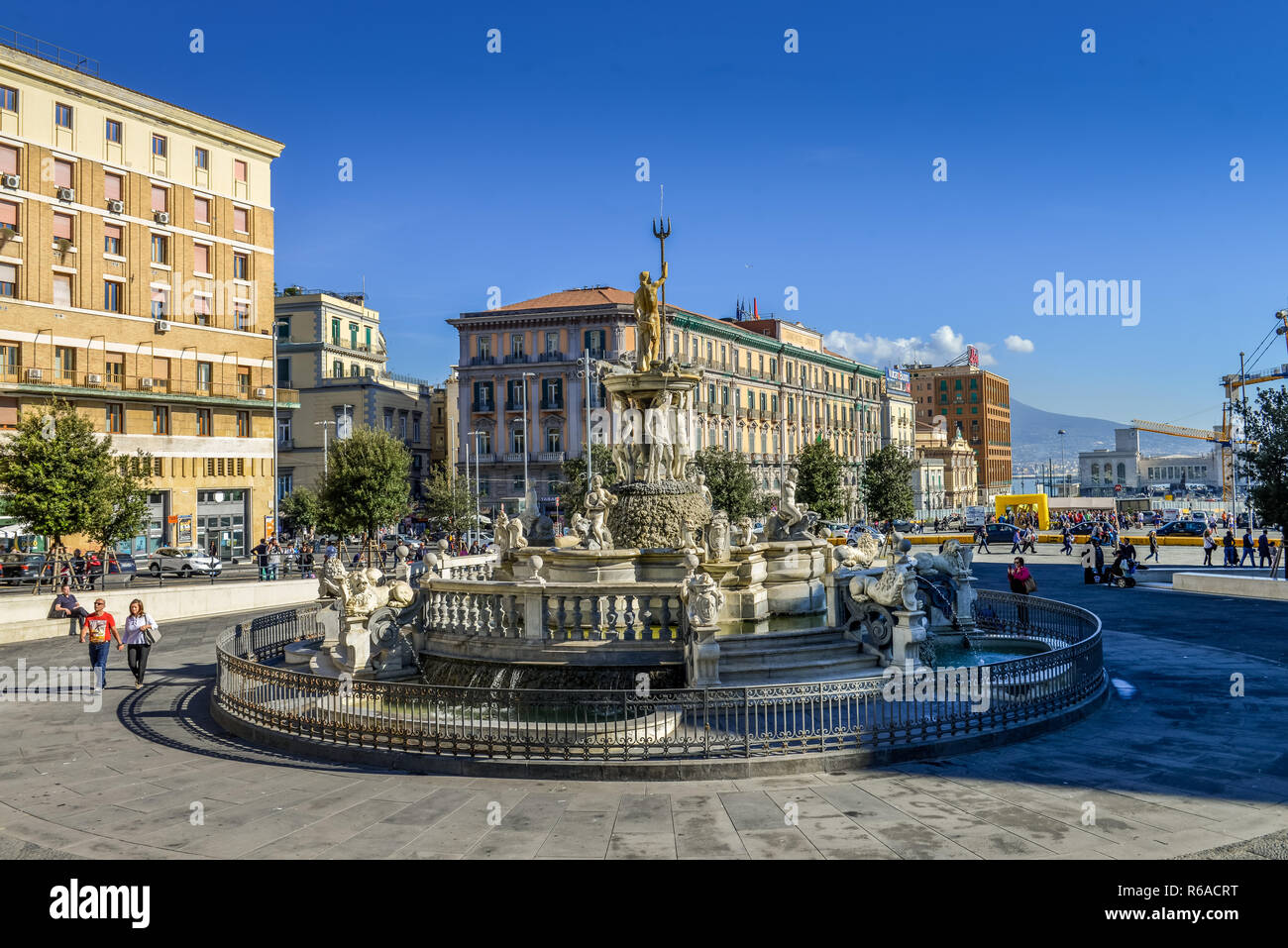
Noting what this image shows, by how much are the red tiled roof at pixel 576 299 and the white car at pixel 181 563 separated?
1358 inches

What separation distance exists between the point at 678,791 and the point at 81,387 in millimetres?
38131

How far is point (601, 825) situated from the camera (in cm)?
827

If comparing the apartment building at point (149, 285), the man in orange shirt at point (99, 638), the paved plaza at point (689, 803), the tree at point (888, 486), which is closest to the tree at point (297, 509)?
the apartment building at point (149, 285)

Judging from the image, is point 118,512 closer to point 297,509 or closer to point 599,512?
point 599,512

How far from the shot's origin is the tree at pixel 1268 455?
2559cm

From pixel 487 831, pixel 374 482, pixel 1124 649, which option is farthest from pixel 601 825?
pixel 374 482

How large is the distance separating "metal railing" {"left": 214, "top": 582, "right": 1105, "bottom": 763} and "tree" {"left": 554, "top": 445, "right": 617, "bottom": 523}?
2831 cm

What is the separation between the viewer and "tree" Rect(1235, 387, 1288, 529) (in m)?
25.6

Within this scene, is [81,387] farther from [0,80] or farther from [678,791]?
[678,791]

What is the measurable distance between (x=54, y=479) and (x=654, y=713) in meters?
23.2

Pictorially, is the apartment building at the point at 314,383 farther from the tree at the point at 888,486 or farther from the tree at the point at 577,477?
the tree at the point at 888,486

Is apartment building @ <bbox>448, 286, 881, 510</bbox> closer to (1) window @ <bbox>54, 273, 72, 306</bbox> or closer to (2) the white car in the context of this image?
(2) the white car

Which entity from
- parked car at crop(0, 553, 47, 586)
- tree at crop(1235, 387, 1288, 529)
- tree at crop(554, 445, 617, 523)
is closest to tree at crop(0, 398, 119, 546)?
parked car at crop(0, 553, 47, 586)
